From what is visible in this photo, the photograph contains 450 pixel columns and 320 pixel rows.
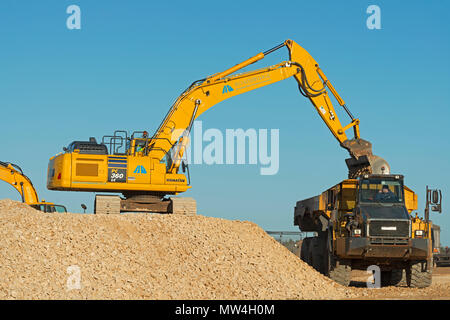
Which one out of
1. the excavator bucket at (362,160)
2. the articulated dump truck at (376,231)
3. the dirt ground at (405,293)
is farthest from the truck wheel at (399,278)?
the excavator bucket at (362,160)

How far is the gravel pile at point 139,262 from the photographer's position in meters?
16.9

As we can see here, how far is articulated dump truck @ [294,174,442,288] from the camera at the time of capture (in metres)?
21.2

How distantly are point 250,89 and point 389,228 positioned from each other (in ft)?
35.6

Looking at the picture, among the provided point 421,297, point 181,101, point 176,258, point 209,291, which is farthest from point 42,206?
point 421,297

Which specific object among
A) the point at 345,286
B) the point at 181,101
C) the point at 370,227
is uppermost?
the point at 181,101

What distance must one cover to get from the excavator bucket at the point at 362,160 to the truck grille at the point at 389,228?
5.85 meters

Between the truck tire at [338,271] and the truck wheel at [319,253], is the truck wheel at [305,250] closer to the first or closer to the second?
the truck wheel at [319,253]

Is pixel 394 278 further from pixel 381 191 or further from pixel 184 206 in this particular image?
pixel 184 206

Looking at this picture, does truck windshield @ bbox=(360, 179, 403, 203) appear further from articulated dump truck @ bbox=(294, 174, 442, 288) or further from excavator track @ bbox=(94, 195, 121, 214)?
excavator track @ bbox=(94, 195, 121, 214)

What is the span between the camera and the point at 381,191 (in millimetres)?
22359

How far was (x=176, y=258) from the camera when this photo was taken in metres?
19.9

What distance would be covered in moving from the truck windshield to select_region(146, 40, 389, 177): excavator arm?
5.57m
